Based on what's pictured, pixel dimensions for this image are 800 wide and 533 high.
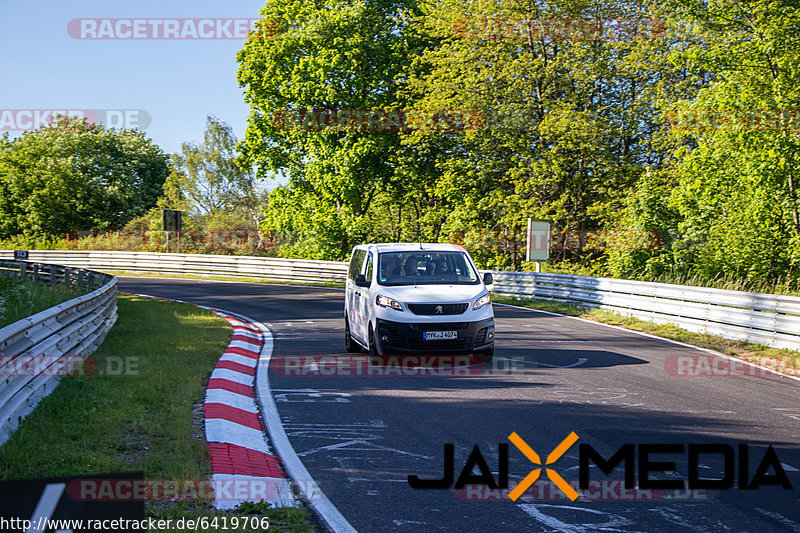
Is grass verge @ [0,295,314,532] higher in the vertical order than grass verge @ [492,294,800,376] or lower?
higher

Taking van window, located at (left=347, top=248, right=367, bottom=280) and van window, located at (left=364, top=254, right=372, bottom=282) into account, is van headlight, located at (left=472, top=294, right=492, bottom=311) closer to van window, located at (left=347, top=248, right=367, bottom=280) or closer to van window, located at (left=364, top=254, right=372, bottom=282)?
van window, located at (left=364, top=254, right=372, bottom=282)

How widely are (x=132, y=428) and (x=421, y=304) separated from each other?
4.86 metres

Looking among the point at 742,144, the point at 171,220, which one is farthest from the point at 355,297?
the point at 171,220

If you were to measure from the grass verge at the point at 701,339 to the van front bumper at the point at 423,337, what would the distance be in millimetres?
4754

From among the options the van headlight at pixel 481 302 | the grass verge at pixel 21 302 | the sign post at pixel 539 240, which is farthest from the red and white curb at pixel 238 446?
the sign post at pixel 539 240

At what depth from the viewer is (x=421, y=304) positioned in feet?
33.7

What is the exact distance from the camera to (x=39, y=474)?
481 cm

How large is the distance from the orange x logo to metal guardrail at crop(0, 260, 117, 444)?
393cm

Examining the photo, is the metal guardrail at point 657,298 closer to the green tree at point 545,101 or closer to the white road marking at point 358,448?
the green tree at point 545,101

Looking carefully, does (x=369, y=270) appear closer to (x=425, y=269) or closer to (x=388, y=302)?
(x=425, y=269)

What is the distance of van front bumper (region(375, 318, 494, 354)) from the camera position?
1014 centimetres

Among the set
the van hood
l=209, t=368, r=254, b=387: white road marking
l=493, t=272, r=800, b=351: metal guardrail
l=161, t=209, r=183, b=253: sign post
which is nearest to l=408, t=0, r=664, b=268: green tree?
l=493, t=272, r=800, b=351: metal guardrail

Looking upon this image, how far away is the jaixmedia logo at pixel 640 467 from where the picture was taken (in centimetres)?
513

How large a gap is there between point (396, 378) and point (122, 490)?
526 centimetres
